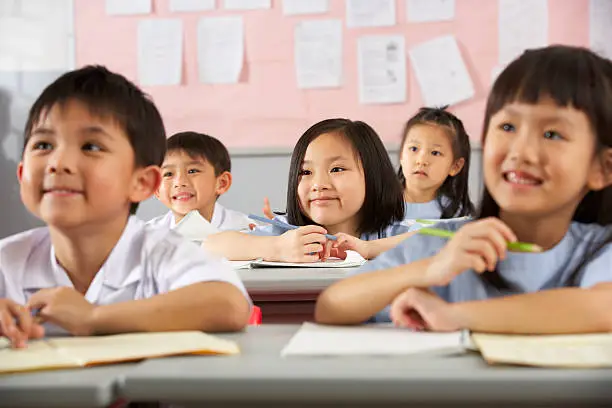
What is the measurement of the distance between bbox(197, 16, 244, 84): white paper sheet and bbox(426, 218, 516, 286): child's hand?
2.91 m

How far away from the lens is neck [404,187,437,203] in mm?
2908

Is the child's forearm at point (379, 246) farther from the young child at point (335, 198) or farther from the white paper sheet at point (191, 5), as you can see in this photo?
the white paper sheet at point (191, 5)

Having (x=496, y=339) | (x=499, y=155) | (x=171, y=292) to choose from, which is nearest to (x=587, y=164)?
(x=499, y=155)

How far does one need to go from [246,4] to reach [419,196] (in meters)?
1.45

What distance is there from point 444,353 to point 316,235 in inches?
46.0

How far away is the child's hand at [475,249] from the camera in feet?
2.86

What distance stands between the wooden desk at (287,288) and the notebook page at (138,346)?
0.70 meters

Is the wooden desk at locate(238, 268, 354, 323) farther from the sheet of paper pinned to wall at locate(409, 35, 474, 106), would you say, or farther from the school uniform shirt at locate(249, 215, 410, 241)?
the sheet of paper pinned to wall at locate(409, 35, 474, 106)

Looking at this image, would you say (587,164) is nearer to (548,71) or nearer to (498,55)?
(548,71)

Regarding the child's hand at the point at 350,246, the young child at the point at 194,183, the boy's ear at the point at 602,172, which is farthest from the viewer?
the young child at the point at 194,183

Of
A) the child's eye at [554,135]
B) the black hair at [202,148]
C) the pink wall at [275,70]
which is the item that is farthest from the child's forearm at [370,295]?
the pink wall at [275,70]

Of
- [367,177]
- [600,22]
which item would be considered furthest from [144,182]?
[600,22]

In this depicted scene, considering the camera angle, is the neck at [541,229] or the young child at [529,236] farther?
the neck at [541,229]

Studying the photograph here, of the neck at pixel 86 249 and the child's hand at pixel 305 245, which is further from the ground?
the neck at pixel 86 249
